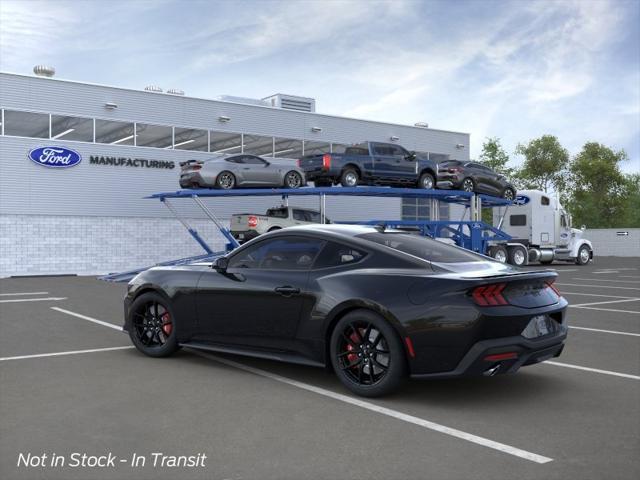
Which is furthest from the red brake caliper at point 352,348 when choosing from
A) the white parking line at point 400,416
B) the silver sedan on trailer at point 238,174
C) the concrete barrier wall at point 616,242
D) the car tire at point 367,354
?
the concrete barrier wall at point 616,242

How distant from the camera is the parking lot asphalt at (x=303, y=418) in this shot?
13.1 ft

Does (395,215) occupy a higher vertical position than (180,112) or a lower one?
lower

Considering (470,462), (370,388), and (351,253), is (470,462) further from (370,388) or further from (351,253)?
(351,253)

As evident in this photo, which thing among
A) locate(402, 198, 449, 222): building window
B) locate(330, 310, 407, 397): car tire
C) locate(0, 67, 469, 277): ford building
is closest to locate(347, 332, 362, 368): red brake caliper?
locate(330, 310, 407, 397): car tire

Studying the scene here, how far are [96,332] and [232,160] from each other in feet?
47.8

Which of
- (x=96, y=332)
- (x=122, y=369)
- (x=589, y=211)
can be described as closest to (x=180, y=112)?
(x=96, y=332)

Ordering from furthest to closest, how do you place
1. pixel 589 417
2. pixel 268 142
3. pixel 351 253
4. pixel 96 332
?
pixel 268 142 → pixel 96 332 → pixel 351 253 → pixel 589 417

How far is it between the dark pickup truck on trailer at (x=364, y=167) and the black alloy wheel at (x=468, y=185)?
2.20 metres

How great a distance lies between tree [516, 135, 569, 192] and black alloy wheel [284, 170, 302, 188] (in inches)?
2048

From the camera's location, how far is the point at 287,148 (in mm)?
32719

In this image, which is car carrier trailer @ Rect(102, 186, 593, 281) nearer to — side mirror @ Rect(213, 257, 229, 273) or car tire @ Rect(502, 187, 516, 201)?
car tire @ Rect(502, 187, 516, 201)

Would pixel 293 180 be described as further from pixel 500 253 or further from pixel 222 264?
pixel 222 264

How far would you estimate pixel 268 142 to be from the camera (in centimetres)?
3200

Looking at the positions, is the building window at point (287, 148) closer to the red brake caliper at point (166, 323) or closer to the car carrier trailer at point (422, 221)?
the car carrier trailer at point (422, 221)
